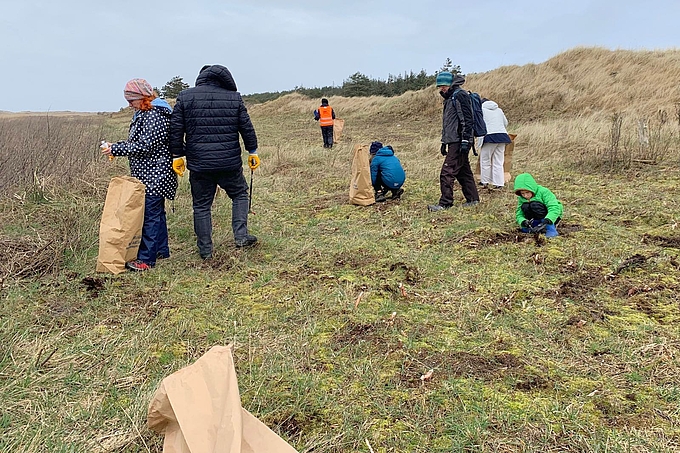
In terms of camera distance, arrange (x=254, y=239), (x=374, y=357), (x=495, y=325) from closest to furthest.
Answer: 1. (x=374, y=357)
2. (x=495, y=325)
3. (x=254, y=239)

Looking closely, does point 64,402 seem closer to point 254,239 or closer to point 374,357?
point 374,357

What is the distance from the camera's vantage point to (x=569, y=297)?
3.51 meters

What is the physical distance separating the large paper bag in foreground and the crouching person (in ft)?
A: 16.6

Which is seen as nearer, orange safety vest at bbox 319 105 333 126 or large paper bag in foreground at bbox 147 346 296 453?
large paper bag in foreground at bbox 147 346 296 453

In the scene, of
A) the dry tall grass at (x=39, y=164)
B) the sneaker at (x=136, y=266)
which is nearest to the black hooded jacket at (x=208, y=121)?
the sneaker at (x=136, y=266)

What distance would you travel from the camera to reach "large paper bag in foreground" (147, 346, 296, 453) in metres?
1.53

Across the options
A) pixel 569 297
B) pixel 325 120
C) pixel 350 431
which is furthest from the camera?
pixel 325 120

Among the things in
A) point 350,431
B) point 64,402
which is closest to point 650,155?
point 350,431

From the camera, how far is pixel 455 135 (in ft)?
19.3

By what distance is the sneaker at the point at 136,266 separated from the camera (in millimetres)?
4105

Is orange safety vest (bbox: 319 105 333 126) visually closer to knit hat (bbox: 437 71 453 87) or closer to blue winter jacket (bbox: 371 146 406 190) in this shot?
blue winter jacket (bbox: 371 146 406 190)

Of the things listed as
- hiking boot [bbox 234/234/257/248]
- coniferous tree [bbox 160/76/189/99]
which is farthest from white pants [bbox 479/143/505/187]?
coniferous tree [bbox 160/76/189/99]

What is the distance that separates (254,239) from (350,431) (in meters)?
2.90

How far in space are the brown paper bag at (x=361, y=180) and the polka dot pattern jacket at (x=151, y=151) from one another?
107 inches
